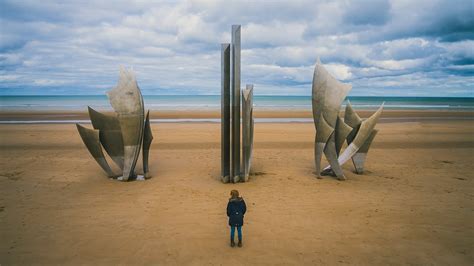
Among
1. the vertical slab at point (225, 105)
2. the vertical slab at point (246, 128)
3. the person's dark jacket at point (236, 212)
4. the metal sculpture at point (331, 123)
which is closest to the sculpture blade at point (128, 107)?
the vertical slab at point (225, 105)

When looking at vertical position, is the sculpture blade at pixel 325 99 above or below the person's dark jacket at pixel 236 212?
above

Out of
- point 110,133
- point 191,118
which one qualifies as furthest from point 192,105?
point 110,133

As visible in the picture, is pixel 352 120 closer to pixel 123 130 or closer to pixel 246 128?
pixel 246 128

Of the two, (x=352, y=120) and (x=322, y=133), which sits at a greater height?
(x=352, y=120)

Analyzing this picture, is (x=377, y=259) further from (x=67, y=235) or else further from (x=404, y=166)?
(x=404, y=166)

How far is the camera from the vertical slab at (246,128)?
9.50 m

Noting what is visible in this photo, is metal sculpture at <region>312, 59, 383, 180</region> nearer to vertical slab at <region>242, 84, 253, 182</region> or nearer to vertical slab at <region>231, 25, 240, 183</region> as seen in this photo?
vertical slab at <region>242, 84, 253, 182</region>

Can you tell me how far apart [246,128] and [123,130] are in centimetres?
346

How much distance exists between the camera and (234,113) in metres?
9.58

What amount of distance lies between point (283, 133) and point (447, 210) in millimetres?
13142

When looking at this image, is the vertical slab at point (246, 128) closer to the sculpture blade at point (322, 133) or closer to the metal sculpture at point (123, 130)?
the sculpture blade at point (322, 133)

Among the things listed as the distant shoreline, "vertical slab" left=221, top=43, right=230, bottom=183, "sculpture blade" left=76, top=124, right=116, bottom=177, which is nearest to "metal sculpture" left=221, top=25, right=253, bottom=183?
"vertical slab" left=221, top=43, right=230, bottom=183

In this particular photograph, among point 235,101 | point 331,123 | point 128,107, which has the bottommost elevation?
point 331,123

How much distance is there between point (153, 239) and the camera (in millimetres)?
6391
